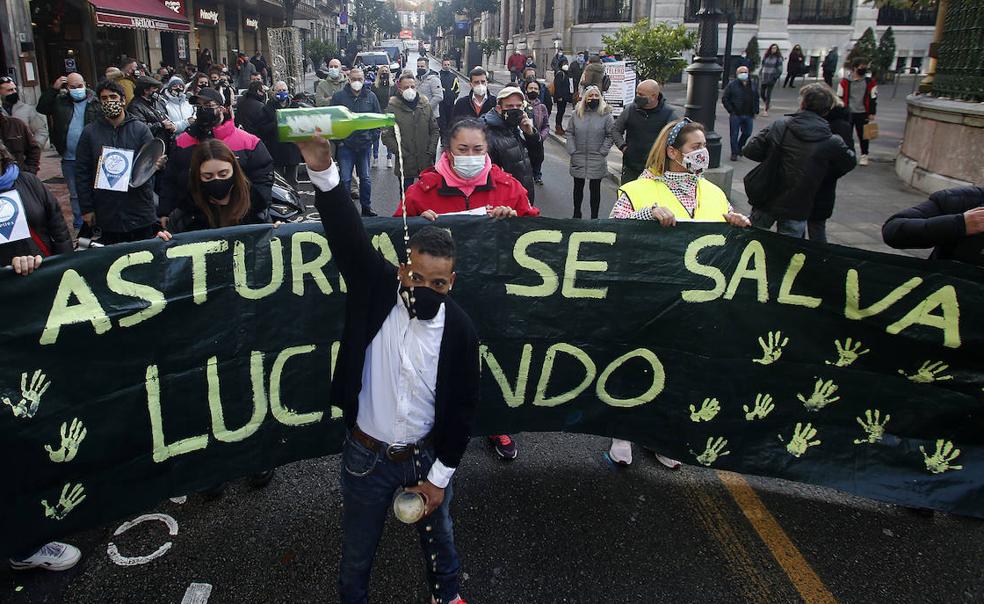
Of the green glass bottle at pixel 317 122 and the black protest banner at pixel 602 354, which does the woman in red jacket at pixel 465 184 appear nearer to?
the black protest banner at pixel 602 354

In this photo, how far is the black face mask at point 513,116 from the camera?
21.9ft

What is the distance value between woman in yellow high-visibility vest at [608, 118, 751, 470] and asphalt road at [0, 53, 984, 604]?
490 mm

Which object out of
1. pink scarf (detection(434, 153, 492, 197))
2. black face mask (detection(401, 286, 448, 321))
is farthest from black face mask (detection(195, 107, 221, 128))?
black face mask (detection(401, 286, 448, 321))

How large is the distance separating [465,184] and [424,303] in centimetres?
212

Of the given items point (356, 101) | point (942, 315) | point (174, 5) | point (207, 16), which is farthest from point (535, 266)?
point (207, 16)

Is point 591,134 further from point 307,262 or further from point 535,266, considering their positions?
point 307,262

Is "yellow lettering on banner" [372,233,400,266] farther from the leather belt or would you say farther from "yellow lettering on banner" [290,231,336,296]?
the leather belt

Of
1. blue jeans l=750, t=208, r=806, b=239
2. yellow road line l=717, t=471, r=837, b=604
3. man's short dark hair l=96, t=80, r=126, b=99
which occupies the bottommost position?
yellow road line l=717, t=471, r=837, b=604

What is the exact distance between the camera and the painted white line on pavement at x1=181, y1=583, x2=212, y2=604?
2991 mm

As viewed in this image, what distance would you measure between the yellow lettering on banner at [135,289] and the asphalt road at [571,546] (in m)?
1.08

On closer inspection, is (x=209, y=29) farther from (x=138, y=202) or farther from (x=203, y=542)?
(x=203, y=542)

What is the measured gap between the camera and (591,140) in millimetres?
8492

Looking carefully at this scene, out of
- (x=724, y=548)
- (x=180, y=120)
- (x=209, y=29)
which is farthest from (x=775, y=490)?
(x=209, y=29)

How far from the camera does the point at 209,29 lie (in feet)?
121
